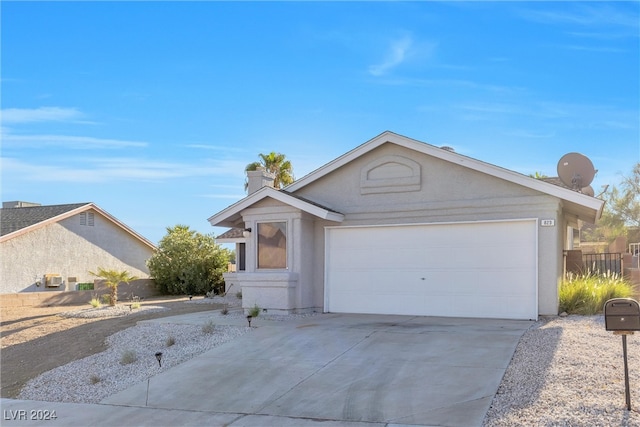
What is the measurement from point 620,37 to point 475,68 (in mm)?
3540

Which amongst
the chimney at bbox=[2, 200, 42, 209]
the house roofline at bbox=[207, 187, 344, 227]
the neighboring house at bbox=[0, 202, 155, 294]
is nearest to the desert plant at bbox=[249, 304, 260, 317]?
the house roofline at bbox=[207, 187, 344, 227]

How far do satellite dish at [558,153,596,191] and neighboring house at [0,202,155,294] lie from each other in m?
21.8

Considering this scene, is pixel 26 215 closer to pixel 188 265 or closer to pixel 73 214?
pixel 73 214

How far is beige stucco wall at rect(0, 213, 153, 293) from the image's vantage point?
85.3ft

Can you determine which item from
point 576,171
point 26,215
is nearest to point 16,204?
point 26,215

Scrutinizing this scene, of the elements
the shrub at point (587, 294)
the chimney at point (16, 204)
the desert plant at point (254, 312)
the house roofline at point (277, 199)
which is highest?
the chimney at point (16, 204)

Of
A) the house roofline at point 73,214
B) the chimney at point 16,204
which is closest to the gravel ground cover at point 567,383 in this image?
the house roofline at point 73,214

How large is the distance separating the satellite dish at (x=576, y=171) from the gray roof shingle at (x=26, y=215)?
22.3 metres

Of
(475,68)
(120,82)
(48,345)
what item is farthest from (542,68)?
(48,345)

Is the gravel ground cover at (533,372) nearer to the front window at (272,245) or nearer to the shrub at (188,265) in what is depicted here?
the front window at (272,245)

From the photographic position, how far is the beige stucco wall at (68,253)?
26.0m

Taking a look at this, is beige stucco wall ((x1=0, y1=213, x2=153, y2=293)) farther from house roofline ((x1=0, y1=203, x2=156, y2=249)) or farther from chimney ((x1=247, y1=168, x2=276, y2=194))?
chimney ((x1=247, y1=168, x2=276, y2=194))

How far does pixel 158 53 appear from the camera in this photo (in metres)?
15.7

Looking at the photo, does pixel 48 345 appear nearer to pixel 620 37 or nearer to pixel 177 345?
pixel 177 345
